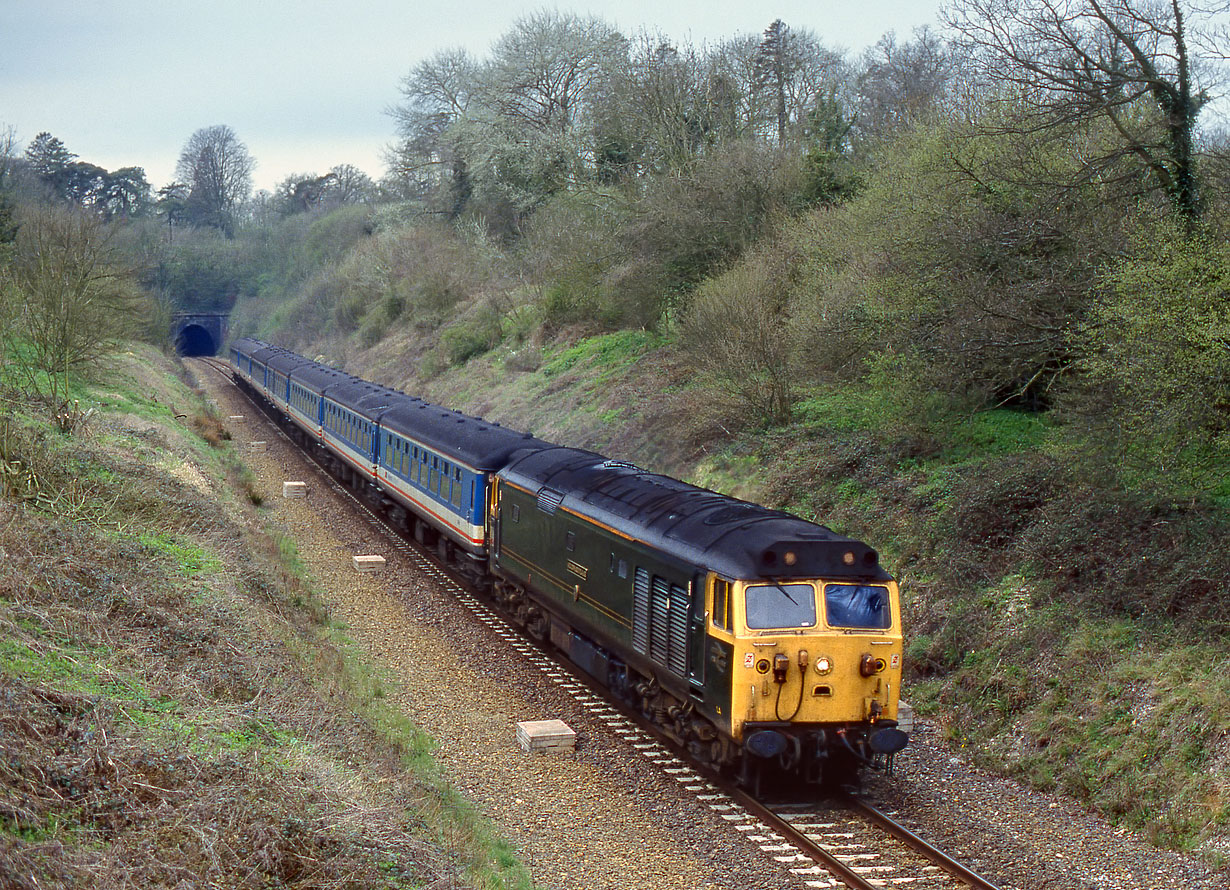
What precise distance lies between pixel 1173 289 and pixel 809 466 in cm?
845

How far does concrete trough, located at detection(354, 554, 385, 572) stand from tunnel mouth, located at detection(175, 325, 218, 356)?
2886 inches

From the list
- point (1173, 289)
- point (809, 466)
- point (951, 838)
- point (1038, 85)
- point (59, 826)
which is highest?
point (1038, 85)

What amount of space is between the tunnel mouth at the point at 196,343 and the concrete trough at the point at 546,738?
3255 inches

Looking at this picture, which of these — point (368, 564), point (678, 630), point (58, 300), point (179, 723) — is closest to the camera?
point (179, 723)

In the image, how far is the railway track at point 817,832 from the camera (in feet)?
28.5

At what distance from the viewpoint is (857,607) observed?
405 inches

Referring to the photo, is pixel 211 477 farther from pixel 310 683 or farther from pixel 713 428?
pixel 310 683

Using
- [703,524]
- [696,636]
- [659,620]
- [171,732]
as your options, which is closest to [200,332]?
[659,620]

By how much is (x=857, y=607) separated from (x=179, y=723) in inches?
240

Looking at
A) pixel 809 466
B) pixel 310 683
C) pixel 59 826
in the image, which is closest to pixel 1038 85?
pixel 809 466

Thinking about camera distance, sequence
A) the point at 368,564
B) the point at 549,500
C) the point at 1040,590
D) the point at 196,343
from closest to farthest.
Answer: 1. the point at 1040,590
2. the point at 549,500
3. the point at 368,564
4. the point at 196,343

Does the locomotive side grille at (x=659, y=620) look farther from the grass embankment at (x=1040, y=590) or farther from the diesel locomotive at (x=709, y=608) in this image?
the grass embankment at (x=1040, y=590)

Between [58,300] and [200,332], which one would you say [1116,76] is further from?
[200,332]

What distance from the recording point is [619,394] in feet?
98.9
